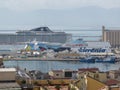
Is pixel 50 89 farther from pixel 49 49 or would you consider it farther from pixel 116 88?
pixel 49 49

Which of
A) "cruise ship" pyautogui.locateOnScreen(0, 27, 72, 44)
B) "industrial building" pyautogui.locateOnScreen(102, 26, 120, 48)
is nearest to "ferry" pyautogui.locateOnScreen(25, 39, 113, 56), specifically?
"cruise ship" pyautogui.locateOnScreen(0, 27, 72, 44)

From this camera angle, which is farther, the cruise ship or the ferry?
the cruise ship

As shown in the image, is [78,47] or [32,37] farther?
[32,37]

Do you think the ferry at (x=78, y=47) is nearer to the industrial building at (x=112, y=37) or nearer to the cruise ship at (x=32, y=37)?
the cruise ship at (x=32, y=37)

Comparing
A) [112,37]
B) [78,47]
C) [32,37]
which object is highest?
[32,37]

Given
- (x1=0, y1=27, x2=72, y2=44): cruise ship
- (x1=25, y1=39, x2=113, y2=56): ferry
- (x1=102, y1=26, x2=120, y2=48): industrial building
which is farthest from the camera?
(x1=102, y1=26, x2=120, y2=48): industrial building

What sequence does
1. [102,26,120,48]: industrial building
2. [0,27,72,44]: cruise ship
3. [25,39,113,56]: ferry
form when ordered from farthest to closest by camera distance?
1. [102,26,120,48]: industrial building
2. [0,27,72,44]: cruise ship
3. [25,39,113,56]: ferry

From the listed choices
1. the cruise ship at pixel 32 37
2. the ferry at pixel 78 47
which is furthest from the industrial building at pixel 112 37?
the ferry at pixel 78 47

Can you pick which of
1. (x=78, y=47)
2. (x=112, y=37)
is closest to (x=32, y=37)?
(x=112, y=37)

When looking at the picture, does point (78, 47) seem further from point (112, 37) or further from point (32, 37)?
point (112, 37)

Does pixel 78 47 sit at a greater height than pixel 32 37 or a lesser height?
lesser

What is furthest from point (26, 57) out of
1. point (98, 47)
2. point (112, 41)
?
point (112, 41)

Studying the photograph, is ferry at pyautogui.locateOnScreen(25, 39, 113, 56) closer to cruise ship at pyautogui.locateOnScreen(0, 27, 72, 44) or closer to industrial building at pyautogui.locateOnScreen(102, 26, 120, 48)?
cruise ship at pyautogui.locateOnScreen(0, 27, 72, 44)

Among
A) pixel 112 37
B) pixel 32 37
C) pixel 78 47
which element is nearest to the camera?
pixel 78 47
